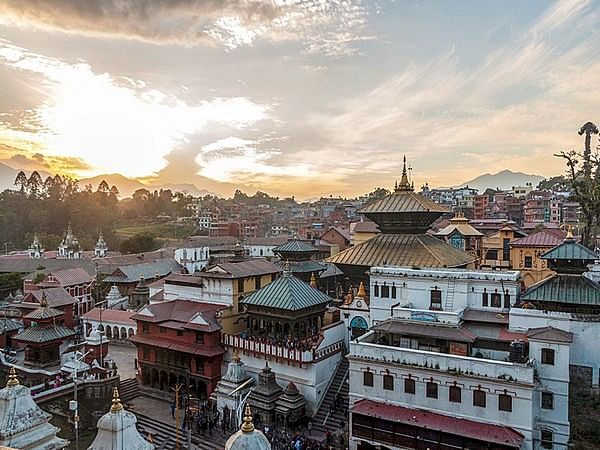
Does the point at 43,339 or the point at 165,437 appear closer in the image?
the point at 165,437

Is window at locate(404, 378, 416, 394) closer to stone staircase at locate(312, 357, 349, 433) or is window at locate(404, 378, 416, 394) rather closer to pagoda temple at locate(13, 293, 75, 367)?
stone staircase at locate(312, 357, 349, 433)

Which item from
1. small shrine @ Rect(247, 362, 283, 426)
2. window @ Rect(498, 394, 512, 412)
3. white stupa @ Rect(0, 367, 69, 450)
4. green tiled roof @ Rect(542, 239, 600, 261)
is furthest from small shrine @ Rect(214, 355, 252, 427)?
green tiled roof @ Rect(542, 239, 600, 261)

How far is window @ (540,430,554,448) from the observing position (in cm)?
1852

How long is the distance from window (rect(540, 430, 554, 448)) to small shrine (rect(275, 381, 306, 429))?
10.6 metres

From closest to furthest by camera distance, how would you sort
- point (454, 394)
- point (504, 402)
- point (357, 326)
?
point (504, 402)
point (454, 394)
point (357, 326)

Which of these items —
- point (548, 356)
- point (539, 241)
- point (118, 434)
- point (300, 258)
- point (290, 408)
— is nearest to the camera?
point (118, 434)

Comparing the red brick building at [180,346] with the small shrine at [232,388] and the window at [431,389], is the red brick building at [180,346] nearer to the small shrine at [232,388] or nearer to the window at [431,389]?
the small shrine at [232,388]

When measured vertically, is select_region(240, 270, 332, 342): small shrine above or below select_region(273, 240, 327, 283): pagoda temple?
below

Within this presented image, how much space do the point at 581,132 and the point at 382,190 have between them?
3739 inches

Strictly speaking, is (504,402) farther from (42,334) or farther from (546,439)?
(42,334)

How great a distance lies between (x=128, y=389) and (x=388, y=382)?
17.0 metres

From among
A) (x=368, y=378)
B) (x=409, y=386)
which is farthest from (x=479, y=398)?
(x=368, y=378)

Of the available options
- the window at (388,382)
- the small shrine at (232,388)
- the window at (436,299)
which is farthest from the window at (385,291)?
the small shrine at (232,388)

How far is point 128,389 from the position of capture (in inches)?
1131
